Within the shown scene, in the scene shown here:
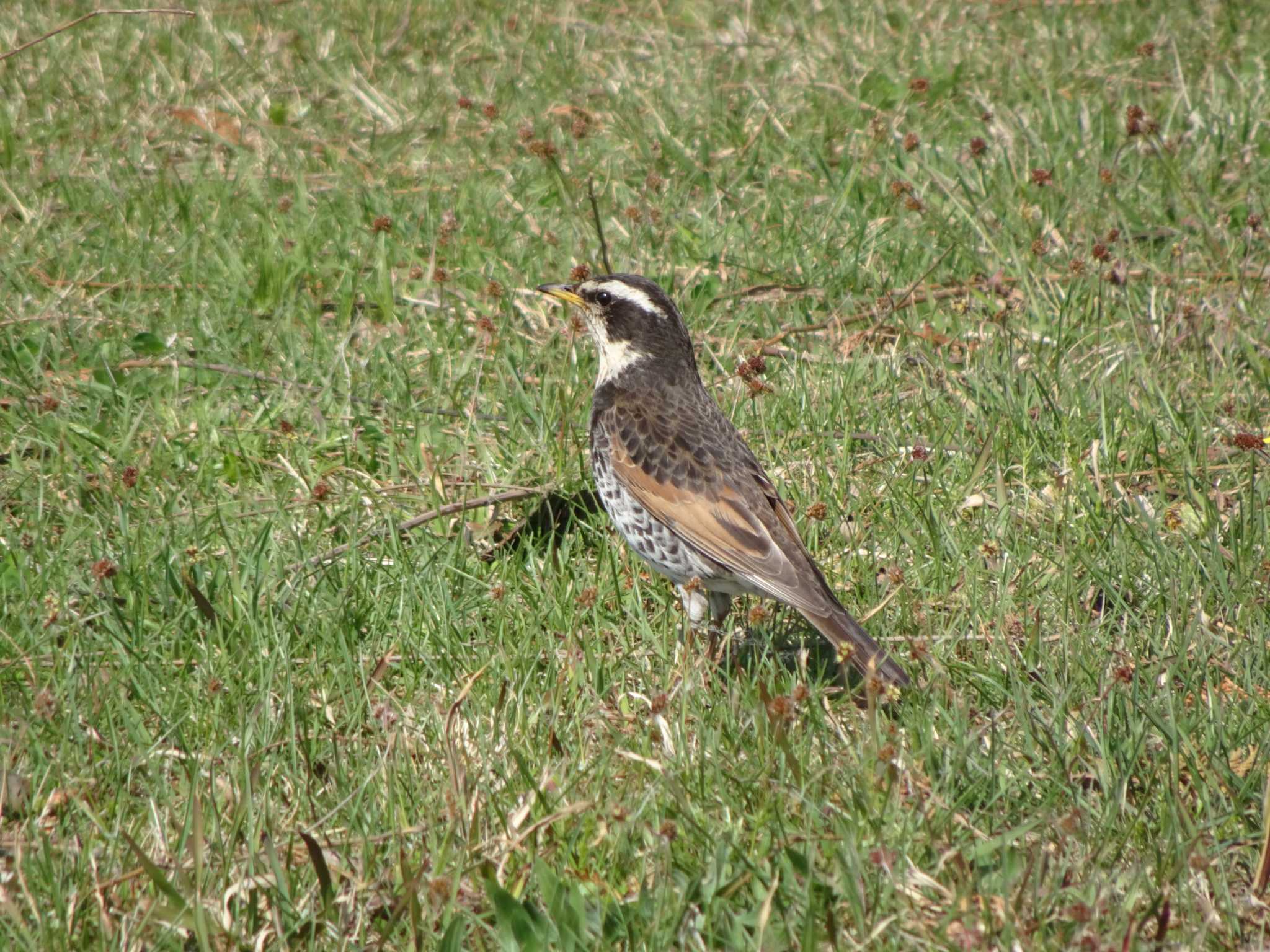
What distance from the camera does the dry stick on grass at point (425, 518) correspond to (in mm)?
5668

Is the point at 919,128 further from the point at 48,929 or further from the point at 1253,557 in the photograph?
the point at 48,929

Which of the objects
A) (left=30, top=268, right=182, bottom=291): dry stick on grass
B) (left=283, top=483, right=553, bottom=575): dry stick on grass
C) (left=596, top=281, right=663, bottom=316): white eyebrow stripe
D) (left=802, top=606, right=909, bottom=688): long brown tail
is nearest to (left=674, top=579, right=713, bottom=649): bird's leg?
(left=802, top=606, right=909, bottom=688): long brown tail

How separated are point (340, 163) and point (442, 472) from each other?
341 centimetres

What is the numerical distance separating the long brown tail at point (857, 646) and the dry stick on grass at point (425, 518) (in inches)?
62.0

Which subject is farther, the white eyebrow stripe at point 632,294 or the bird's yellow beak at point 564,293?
the bird's yellow beak at point 564,293

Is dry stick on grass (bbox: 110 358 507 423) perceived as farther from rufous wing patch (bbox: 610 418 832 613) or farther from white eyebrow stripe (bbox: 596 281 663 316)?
rufous wing patch (bbox: 610 418 832 613)

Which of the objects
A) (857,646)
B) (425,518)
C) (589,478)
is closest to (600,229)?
(589,478)

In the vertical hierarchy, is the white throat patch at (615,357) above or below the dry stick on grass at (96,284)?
above

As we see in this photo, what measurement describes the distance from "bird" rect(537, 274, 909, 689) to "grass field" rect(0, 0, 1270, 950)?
0.20 metres

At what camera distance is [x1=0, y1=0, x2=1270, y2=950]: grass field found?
401 cm

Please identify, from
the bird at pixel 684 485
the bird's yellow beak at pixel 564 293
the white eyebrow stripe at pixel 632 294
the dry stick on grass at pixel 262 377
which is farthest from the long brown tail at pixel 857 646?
the dry stick on grass at pixel 262 377

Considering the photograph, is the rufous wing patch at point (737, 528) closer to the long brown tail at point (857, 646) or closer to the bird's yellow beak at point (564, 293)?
the long brown tail at point (857, 646)

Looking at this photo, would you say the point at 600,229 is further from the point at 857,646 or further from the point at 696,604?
the point at 857,646

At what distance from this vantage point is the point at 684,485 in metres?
5.70
